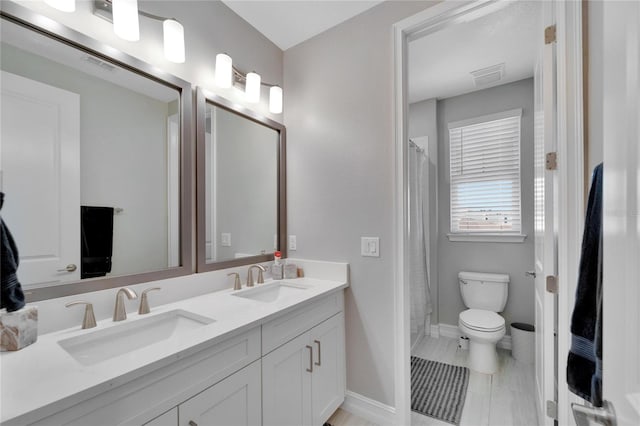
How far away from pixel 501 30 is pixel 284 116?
1.65 meters

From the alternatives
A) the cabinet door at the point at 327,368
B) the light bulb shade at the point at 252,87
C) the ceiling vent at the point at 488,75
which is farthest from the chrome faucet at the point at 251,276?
the ceiling vent at the point at 488,75

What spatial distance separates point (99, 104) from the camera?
46.8 inches

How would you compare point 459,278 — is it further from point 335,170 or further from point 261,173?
point 261,173

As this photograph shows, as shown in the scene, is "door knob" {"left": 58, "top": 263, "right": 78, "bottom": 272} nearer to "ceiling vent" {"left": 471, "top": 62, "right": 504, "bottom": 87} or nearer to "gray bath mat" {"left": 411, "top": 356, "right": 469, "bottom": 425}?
"gray bath mat" {"left": 411, "top": 356, "right": 469, "bottom": 425}

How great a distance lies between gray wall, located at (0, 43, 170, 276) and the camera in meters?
1.13

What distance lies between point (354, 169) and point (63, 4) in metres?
1.48

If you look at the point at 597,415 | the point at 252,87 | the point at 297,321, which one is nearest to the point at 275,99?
the point at 252,87

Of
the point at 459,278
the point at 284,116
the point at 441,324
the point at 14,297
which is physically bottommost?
the point at 441,324

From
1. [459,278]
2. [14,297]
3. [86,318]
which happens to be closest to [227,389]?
[86,318]

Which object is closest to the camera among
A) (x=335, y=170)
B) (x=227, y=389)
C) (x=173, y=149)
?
(x=227, y=389)

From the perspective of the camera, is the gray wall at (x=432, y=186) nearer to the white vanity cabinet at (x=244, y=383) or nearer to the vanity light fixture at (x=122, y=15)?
the white vanity cabinet at (x=244, y=383)

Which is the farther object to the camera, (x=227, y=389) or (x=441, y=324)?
(x=441, y=324)

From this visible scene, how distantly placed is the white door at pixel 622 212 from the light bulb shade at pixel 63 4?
1.59 meters

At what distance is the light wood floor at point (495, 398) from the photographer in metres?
1.70
